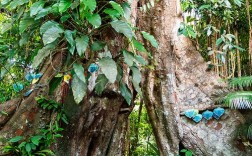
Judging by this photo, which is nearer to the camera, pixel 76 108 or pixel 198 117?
pixel 76 108

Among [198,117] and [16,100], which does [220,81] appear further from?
[16,100]

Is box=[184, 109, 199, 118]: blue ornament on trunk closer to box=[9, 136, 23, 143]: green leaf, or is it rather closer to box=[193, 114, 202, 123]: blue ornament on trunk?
box=[193, 114, 202, 123]: blue ornament on trunk

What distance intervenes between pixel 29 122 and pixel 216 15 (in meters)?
2.24

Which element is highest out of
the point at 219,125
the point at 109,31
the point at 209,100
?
the point at 109,31

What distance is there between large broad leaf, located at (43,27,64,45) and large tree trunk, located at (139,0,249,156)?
1.40 m

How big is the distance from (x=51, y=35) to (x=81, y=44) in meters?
0.14

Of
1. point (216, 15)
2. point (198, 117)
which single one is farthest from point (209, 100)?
point (216, 15)

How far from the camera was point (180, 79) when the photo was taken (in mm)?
2906

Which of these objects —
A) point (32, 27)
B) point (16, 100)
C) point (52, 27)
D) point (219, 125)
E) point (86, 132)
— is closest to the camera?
point (52, 27)

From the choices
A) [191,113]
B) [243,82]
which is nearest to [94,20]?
[191,113]

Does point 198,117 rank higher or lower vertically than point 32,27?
lower

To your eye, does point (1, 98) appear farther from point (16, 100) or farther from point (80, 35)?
point (80, 35)

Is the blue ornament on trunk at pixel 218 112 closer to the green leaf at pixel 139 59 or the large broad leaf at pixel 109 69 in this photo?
the green leaf at pixel 139 59

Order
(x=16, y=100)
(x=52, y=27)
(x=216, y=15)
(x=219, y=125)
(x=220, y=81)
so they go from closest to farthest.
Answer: (x=52, y=27)
(x=16, y=100)
(x=219, y=125)
(x=220, y=81)
(x=216, y=15)
